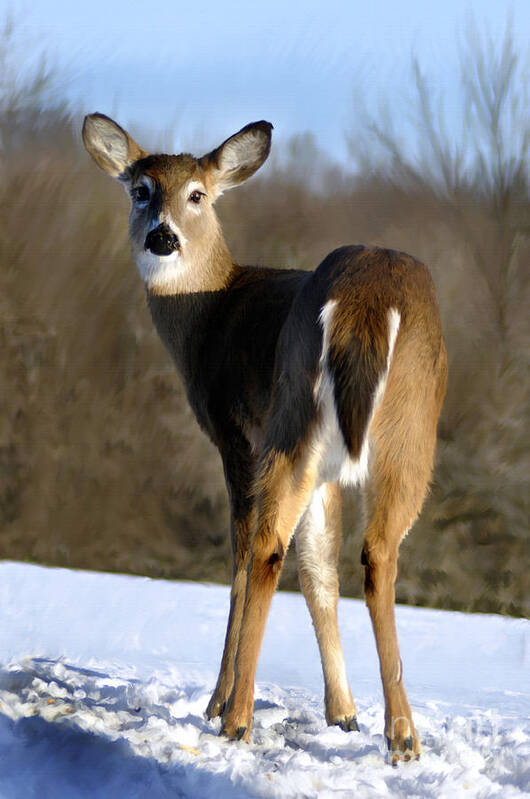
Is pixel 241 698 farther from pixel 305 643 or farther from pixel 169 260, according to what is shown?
pixel 305 643

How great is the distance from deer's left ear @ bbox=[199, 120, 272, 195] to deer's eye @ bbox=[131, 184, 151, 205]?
469 millimetres

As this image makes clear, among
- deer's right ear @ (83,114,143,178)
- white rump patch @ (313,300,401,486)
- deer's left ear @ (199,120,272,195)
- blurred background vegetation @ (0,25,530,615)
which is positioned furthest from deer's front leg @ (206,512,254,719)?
blurred background vegetation @ (0,25,530,615)

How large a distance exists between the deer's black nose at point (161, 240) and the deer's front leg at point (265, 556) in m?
1.76

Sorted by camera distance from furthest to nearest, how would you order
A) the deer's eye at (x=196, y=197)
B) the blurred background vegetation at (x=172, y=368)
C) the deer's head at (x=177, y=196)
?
1. the blurred background vegetation at (x=172, y=368)
2. the deer's eye at (x=196, y=197)
3. the deer's head at (x=177, y=196)

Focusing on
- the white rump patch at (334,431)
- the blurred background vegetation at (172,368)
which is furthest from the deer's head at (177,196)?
the blurred background vegetation at (172,368)

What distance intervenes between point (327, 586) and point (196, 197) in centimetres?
238

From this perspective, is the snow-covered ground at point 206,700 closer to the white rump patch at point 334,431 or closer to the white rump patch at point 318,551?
the white rump patch at point 318,551

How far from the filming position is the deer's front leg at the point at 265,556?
14.4 feet

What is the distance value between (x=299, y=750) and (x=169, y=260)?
2.78 meters

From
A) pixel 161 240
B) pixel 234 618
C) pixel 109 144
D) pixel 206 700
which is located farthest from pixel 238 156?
pixel 206 700

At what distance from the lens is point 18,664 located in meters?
6.32

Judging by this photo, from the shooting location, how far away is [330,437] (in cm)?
433

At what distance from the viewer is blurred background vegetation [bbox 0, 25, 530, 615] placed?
478 inches

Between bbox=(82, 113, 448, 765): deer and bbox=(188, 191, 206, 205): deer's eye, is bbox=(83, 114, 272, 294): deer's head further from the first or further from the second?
bbox=(82, 113, 448, 765): deer
